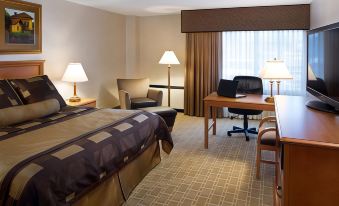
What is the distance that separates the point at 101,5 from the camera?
509 centimetres

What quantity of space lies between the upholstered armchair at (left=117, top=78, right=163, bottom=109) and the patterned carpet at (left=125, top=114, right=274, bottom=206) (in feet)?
3.29

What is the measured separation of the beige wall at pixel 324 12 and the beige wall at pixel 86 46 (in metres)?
3.70

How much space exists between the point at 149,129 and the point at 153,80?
3.60 metres

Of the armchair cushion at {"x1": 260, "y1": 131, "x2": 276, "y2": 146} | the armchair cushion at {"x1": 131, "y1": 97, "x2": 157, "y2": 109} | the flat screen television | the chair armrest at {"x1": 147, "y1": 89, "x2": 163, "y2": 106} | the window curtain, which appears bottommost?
the armchair cushion at {"x1": 260, "y1": 131, "x2": 276, "y2": 146}

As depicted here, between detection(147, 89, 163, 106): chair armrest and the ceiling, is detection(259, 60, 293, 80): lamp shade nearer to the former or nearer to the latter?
the ceiling

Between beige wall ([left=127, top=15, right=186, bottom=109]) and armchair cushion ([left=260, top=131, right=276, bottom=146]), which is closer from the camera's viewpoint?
armchair cushion ([left=260, top=131, right=276, bottom=146])

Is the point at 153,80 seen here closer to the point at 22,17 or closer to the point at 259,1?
the point at 259,1

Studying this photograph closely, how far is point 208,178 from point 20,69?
2767 millimetres

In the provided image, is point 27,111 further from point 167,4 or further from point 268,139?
point 167,4

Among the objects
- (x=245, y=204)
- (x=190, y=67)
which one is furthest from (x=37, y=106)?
(x=190, y=67)

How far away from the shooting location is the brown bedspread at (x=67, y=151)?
168 centimetres

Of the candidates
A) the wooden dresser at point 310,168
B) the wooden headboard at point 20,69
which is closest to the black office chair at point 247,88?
the wooden headboard at point 20,69

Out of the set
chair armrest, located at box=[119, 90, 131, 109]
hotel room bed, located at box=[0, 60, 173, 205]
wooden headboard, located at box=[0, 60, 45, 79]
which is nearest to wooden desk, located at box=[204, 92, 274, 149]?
hotel room bed, located at box=[0, 60, 173, 205]

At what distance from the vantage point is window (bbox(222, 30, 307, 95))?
17.4ft
